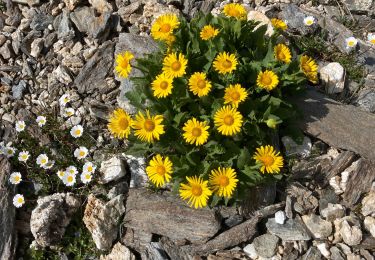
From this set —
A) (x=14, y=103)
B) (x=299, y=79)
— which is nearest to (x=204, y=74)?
(x=299, y=79)

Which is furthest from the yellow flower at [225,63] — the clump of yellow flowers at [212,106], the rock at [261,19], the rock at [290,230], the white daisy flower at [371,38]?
the white daisy flower at [371,38]

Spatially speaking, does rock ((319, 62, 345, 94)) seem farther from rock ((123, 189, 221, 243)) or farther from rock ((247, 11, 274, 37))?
rock ((123, 189, 221, 243))

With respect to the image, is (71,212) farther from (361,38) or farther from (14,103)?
(361,38)

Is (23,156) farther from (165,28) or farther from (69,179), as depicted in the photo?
(165,28)

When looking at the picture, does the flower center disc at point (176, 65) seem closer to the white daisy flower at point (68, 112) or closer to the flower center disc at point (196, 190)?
the flower center disc at point (196, 190)

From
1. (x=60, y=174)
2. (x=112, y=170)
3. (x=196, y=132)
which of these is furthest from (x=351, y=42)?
(x=60, y=174)

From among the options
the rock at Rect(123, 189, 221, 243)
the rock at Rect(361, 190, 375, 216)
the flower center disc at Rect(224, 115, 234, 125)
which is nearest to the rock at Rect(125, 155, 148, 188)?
the rock at Rect(123, 189, 221, 243)
